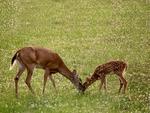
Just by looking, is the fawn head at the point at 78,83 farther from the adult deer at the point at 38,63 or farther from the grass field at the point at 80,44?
the grass field at the point at 80,44

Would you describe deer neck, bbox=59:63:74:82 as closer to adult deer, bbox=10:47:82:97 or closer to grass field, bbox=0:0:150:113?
adult deer, bbox=10:47:82:97

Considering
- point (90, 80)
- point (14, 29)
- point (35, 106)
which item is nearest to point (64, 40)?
Answer: point (14, 29)

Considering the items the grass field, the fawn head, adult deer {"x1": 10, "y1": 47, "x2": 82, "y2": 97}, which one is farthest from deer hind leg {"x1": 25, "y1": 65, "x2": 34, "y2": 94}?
the fawn head

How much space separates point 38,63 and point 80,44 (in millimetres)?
7491

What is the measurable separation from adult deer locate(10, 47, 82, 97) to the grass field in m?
0.37

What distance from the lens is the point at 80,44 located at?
21.9 meters

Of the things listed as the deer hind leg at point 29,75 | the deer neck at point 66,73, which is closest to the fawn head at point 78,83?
the deer neck at point 66,73

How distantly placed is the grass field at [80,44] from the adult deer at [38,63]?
37 centimetres

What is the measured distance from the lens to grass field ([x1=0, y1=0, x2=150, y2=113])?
1370 centimetres

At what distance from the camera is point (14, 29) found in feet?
78.6

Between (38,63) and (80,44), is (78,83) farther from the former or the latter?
(80,44)

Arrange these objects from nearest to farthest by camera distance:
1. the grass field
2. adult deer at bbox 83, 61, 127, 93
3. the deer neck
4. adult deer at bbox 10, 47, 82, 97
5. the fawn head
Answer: the grass field
adult deer at bbox 10, 47, 82, 97
the fawn head
the deer neck
adult deer at bbox 83, 61, 127, 93

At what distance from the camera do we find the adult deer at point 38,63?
46.8ft

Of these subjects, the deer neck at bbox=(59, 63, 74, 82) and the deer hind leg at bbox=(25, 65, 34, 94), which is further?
the deer neck at bbox=(59, 63, 74, 82)
